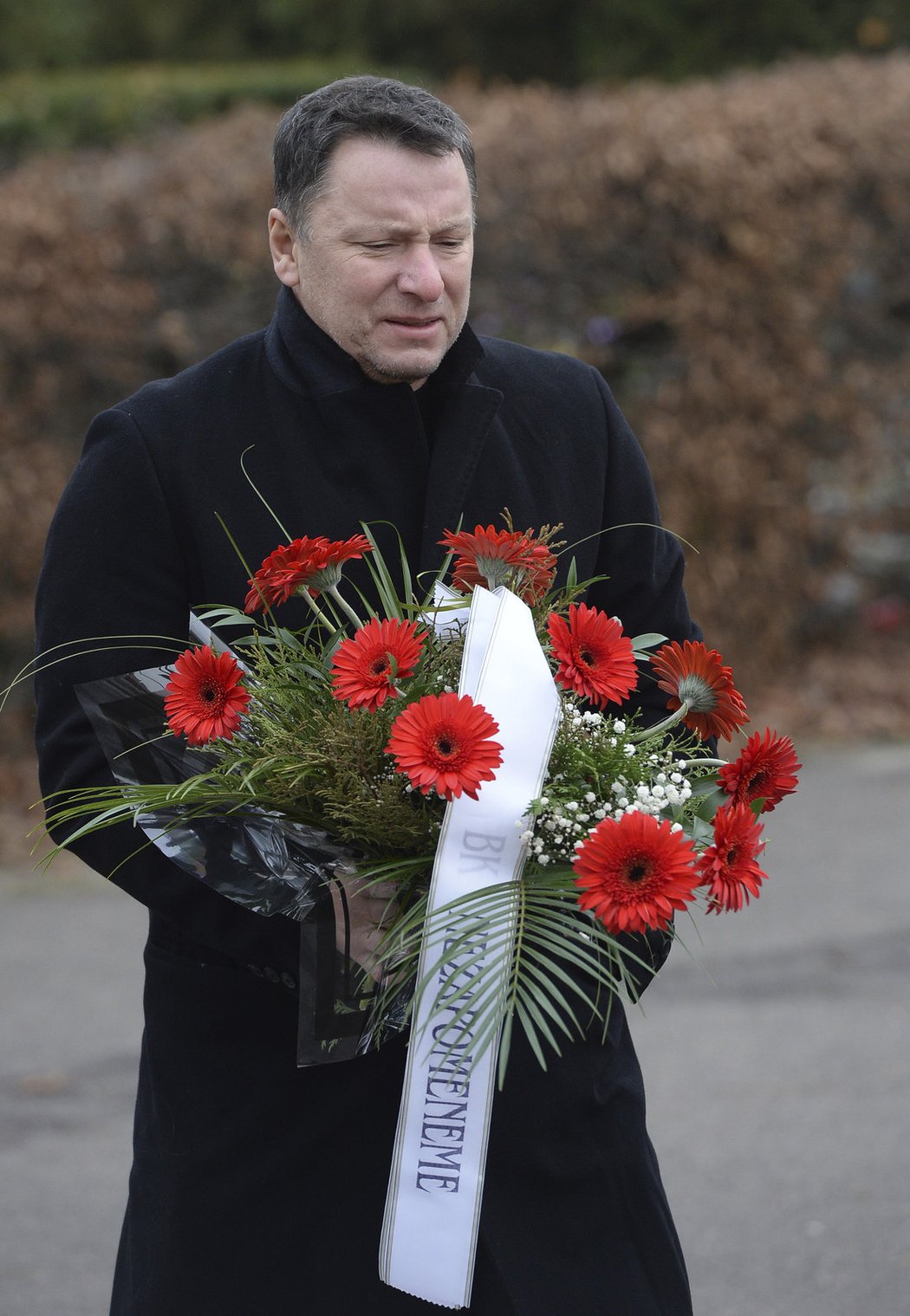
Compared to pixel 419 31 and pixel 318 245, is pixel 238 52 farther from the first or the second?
pixel 318 245

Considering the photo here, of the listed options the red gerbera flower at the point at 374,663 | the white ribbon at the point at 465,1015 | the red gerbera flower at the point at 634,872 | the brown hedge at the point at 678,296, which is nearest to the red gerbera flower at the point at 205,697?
the red gerbera flower at the point at 374,663

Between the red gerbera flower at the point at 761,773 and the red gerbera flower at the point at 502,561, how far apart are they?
275 mm

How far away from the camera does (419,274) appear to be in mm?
1927

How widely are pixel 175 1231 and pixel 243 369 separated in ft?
3.59

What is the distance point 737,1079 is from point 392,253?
3.02m

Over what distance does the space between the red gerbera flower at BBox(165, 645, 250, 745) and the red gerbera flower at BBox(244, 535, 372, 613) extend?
3.9 inches

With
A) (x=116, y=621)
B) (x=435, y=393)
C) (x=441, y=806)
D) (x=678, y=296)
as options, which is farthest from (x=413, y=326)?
(x=678, y=296)

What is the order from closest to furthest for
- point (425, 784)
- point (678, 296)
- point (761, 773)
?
A: point (425, 784) < point (761, 773) < point (678, 296)

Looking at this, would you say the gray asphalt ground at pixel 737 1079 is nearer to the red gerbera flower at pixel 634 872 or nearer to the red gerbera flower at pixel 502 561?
the red gerbera flower at pixel 502 561

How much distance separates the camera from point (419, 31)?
16.2 meters

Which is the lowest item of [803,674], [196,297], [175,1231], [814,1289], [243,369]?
[175,1231]

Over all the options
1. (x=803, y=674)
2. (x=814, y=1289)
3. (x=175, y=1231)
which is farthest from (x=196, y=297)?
(x=175, y=1231)

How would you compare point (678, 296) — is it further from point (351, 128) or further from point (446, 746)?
point (446, 746)

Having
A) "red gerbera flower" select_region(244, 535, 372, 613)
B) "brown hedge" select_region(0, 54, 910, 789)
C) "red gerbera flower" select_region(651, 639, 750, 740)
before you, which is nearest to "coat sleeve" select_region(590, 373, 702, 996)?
"red gerbera flower" select_region(651, 639, 750, 740)
